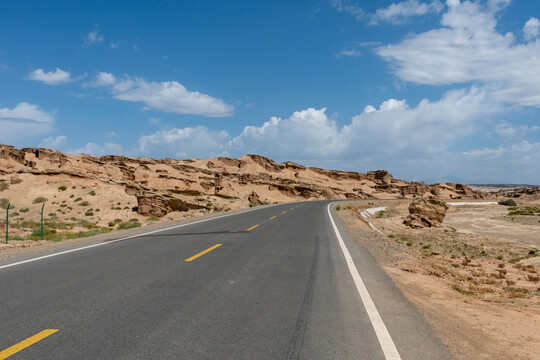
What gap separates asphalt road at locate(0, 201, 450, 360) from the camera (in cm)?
405

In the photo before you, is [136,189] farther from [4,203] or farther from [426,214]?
[426,214]

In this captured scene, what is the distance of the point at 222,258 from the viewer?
9.38 meters

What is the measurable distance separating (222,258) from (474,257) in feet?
37.6

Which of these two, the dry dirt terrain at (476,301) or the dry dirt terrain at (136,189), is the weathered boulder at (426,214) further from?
the dry dirt terrain at (136,189)

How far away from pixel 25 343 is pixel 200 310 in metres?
2.04

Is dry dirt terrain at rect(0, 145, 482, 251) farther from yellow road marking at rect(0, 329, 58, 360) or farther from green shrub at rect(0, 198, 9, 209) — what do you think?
yellow road marking at rect(0, 329, 58, 360)

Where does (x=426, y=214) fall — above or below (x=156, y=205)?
below

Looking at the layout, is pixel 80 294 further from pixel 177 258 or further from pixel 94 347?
pixel 177 258

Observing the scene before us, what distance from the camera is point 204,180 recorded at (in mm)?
72312

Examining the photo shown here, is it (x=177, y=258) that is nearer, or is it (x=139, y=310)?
(x=139, y=310)

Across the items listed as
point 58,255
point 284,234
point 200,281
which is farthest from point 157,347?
point 284,234

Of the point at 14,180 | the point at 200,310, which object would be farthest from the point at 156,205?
the point at 200,310

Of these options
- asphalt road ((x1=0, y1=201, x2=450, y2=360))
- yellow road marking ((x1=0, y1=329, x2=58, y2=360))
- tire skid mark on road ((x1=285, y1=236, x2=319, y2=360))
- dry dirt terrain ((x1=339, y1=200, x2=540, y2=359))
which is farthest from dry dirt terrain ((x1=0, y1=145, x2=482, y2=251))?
dry dirt terrain ((x1=339, y1=200, x2=540, y2=359))

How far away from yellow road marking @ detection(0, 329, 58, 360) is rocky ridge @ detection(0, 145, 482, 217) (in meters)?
33.0
